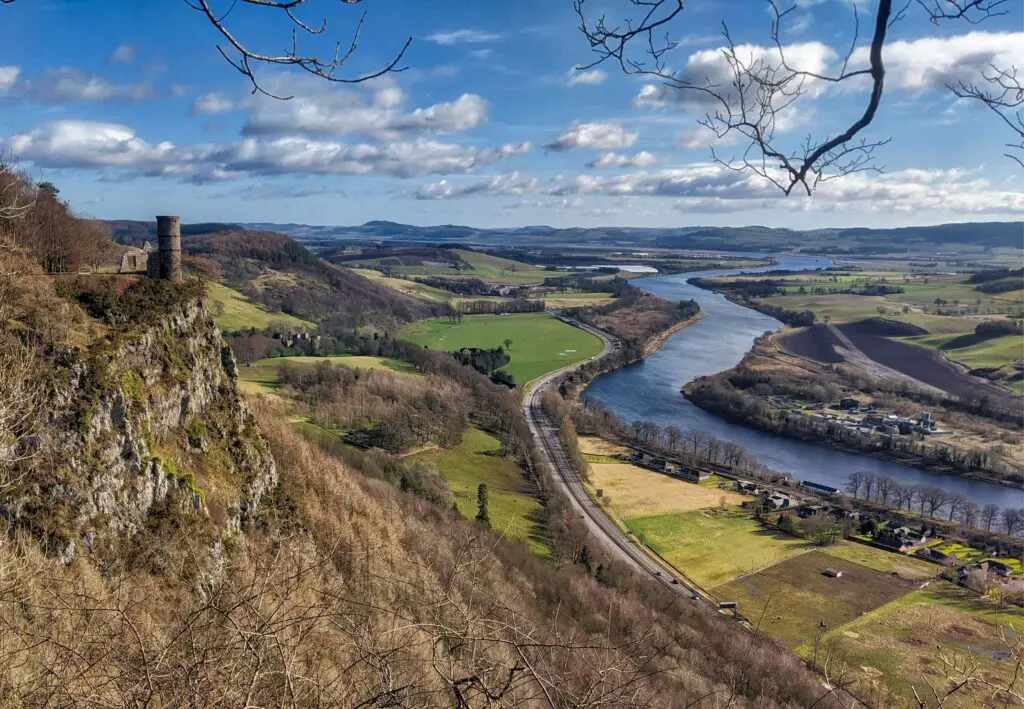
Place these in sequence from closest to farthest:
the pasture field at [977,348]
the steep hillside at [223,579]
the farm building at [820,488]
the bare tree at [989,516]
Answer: the steep hillside at [223,579]
the bare tree at [989,516]
the farm building at [820,488]
the pasture field at [977,348]

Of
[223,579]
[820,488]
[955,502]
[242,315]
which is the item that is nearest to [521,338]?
[242,315]

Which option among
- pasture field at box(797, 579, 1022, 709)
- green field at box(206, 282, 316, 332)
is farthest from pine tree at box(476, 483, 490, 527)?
green field at box(206, 282, 316, 332)

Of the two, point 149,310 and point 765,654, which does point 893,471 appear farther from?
point 149,310

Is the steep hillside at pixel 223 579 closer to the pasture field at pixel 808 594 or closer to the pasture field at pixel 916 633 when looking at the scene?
the pasture field at pixel 916 633

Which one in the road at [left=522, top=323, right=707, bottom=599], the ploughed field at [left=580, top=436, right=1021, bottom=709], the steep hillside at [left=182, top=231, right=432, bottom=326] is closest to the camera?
the ploughed field at [left=580, top=436, right=1021, bottom=709]

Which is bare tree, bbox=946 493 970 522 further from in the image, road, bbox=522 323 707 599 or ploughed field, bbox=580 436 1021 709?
road, bbox=522 323 707 599

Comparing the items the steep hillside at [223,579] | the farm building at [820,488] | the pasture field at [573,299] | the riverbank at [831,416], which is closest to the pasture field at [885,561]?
Answer: the farm building at [820,488]
